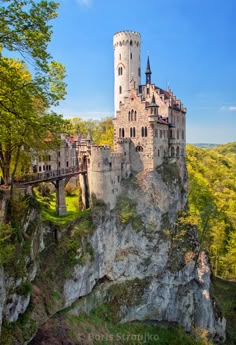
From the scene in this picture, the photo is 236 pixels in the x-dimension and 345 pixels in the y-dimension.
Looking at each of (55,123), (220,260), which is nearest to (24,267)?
(55,123)

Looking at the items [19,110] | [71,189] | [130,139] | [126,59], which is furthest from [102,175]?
[19,110]

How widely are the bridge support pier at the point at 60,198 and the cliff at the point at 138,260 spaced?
2.26m

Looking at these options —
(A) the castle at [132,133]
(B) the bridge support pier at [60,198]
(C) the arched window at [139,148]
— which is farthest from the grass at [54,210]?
(C) the arched window at [139,148]

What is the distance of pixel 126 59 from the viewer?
1900 inches

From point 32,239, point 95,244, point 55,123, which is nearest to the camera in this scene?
point 55,123

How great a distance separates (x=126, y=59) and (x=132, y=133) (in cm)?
1347

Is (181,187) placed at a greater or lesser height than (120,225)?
greater

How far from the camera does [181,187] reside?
4681 centimetres

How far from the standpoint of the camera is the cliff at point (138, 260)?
32812mm

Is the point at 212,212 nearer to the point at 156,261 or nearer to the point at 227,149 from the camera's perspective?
the point at 156,261

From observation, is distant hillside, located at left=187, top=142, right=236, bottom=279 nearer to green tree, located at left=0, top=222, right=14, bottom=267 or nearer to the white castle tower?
the white castle tower

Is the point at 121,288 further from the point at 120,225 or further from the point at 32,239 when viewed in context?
the point at 32,239

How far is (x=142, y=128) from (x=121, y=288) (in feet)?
68.8

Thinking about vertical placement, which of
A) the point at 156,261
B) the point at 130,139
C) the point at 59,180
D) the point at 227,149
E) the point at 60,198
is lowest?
the point at 156,261
